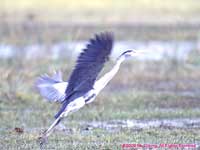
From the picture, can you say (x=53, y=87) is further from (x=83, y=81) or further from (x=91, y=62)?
(x=91, y=62)

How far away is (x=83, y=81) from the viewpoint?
26.0 feet

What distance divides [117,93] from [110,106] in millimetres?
1190

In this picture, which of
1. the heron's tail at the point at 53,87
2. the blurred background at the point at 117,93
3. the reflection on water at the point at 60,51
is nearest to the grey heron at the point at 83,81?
the heron's tail at the point at 53,87

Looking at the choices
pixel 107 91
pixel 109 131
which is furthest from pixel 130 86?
pixel 109 131

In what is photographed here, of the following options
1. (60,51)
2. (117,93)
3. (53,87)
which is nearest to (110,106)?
(117,93)

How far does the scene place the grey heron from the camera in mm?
7613

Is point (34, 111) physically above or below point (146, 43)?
below

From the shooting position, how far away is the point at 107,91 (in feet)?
41.7

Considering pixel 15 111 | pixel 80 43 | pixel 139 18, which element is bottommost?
pixel 15 111

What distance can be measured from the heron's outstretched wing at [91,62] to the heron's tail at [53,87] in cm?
42

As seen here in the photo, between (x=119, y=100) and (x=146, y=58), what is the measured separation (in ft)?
14.7

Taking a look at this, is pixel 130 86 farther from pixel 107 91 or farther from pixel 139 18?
pixel 139 18

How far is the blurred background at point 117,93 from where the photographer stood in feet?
28.4

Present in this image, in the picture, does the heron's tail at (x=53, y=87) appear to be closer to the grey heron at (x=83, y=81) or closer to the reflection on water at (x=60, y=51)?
the grey heron at (x=83, y=81)
